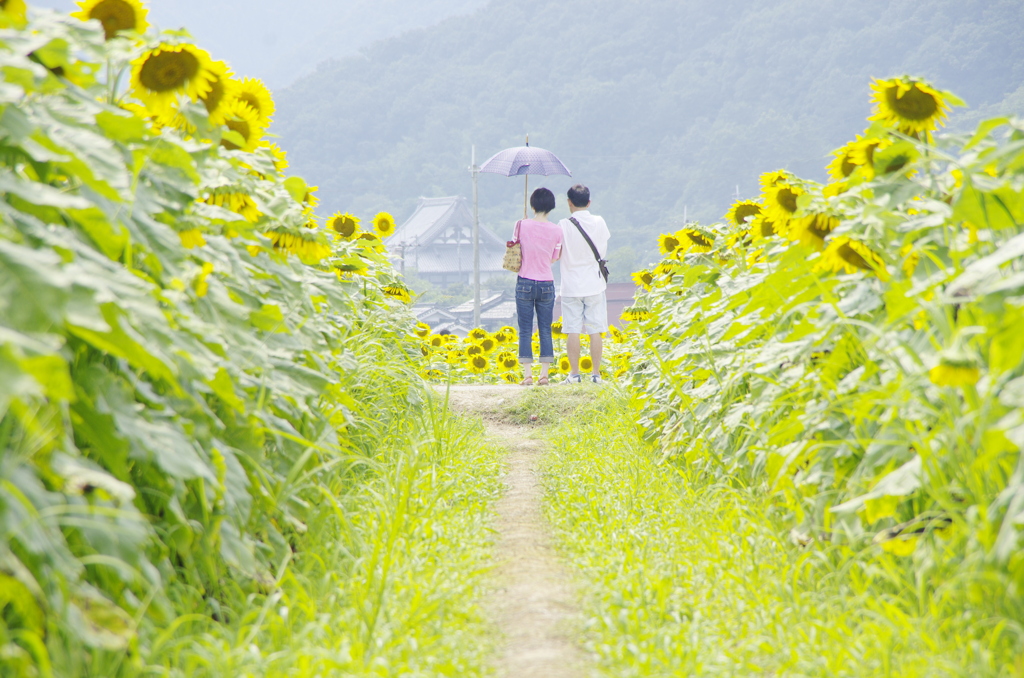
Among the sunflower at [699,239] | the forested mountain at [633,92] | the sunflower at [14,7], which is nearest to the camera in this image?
the sunflower at [14,7]

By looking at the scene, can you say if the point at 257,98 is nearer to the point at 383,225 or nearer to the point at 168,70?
the point at 168,70

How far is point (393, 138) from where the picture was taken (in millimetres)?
69438

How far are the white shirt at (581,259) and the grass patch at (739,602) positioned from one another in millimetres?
3971

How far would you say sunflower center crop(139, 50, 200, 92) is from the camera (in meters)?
2.57

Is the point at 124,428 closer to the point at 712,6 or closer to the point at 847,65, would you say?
the point at 847,65

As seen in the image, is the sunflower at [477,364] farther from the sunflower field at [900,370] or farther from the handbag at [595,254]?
the sunflower field at [900,370]

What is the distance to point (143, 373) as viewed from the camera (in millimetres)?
1993

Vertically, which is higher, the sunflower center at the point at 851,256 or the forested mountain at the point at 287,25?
the forested mountain at the point at 287,25

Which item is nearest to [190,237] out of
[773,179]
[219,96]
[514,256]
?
[219,96]

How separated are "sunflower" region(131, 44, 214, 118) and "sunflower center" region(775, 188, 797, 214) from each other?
211cm

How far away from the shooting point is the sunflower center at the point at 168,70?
101 inches

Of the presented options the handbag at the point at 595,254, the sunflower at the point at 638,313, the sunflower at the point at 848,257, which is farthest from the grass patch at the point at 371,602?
the handbag at the point at 595,254

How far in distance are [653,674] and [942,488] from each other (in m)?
0.72

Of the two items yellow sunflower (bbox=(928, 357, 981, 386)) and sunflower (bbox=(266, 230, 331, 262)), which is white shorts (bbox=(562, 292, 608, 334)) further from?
yellow sunflower (bbox=(928, 357, 981, 386))
